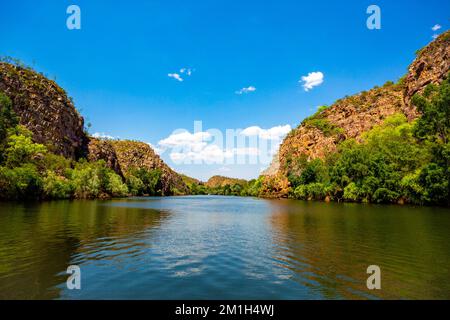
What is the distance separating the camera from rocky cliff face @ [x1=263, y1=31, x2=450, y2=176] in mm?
124312

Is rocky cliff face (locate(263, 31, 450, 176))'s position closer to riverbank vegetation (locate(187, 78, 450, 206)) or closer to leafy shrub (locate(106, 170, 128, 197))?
riverbank vegetation (locate(187, 78, 450, 206))

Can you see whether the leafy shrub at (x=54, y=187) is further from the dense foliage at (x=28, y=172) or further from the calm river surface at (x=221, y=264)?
the calm river surface at (x=221, y=264)

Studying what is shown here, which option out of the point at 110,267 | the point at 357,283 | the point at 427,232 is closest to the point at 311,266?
the point at 357,283

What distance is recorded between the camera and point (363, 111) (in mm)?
168000

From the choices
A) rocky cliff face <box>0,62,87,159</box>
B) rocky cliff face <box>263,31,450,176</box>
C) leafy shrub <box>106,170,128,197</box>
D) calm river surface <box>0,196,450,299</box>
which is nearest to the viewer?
calm river surface <box>0,196,450,299</box>

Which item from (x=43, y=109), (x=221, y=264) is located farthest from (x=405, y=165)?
(x=43, y=109)

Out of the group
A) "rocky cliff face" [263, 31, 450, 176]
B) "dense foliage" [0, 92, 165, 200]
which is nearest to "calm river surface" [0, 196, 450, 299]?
"dense foliage" [0, 92, 165, 200]

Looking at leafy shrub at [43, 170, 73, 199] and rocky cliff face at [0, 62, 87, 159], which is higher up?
rocky cliff face at [0, 62, 87, 159]

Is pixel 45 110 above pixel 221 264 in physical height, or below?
above

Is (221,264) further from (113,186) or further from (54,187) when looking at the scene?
(113,186)

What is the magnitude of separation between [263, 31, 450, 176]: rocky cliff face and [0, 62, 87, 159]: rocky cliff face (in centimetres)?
11173

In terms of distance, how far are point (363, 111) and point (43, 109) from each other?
6234 inches

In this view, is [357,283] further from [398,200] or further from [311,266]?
[398,200]
